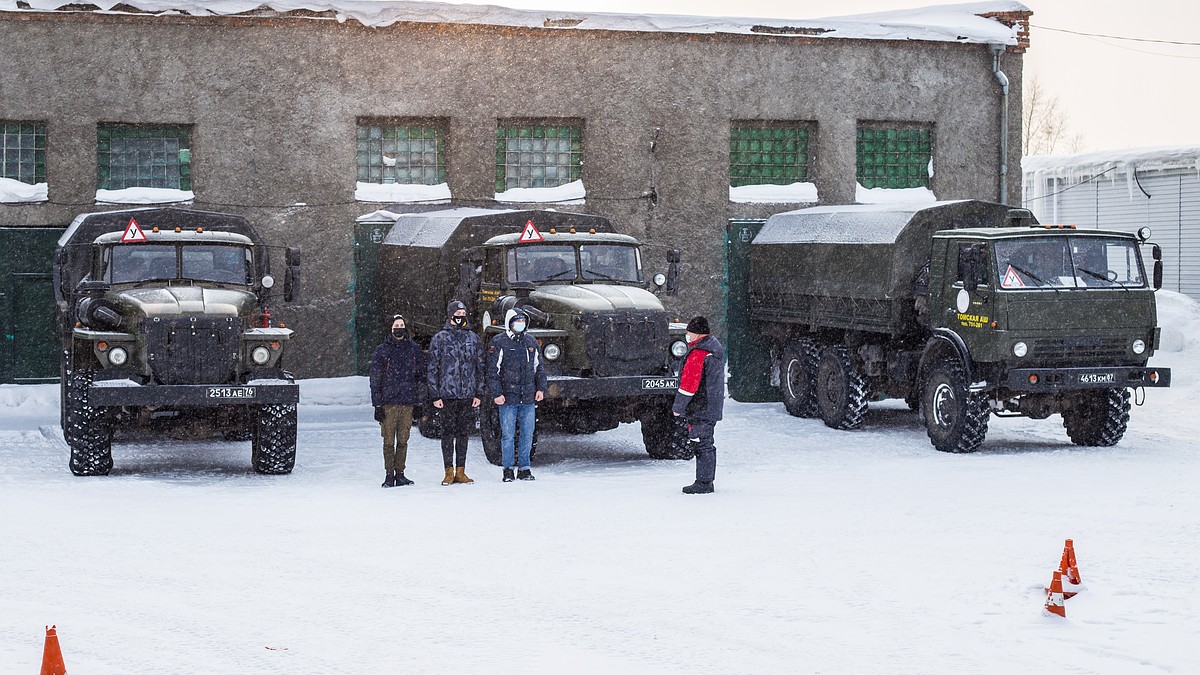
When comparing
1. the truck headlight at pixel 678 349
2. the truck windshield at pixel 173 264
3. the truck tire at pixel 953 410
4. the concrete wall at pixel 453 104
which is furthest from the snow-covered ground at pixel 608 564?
the concrete wall at pixel 453 104

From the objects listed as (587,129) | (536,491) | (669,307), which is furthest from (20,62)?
(536,491)

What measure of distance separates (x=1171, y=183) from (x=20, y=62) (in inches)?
1051

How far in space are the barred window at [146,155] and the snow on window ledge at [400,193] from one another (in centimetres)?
255

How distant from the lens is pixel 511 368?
15.8 m

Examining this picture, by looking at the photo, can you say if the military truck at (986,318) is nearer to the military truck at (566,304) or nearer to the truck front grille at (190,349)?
the military truck at (566,304)

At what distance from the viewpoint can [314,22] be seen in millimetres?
23266

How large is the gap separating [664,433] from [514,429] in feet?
7.55

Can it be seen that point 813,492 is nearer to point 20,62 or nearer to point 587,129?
point 587,129

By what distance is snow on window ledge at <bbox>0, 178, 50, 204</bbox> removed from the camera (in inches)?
878

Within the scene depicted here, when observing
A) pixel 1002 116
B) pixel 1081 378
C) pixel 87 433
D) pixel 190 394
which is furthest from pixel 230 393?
pixel 1002 116

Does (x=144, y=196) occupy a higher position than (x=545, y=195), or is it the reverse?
(x=545, y=195)

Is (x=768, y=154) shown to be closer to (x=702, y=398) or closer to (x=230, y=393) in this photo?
(x=702, y=398)

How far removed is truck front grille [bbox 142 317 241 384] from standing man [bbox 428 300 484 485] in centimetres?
214

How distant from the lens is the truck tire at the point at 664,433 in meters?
17.3
